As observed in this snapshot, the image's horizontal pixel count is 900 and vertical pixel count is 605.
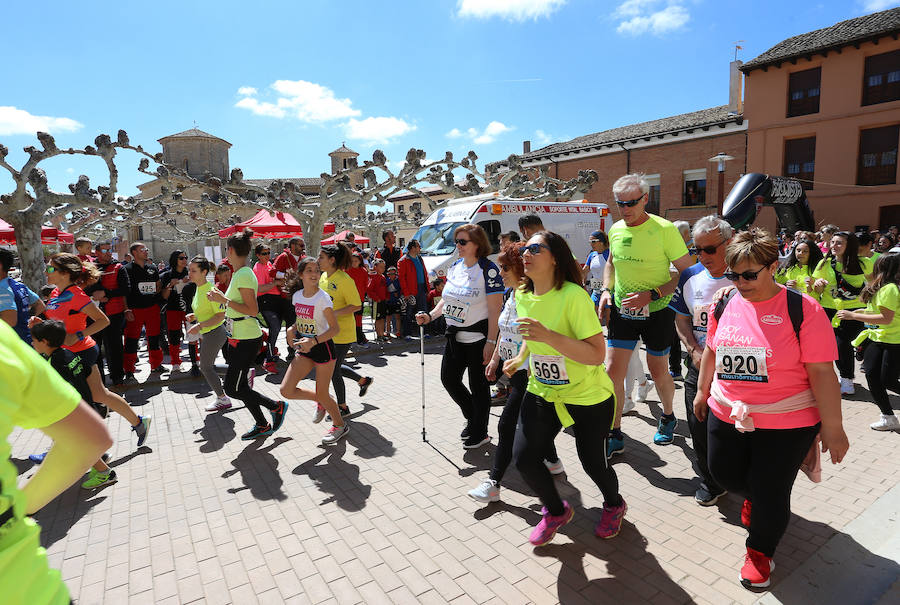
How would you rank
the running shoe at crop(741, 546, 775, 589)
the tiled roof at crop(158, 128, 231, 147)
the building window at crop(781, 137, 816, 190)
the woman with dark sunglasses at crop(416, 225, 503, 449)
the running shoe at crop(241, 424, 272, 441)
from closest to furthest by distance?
the running shoe at crop(741, 546, 775, 589) < the woman with dark sunglasses at crop(416, 225, 503, 449) < the running shoe at crop(241, 424, 272, 441) < the building window at crop(781, 137, 816, 190) < the tiled roof at crop(158, 128, 231, 147)

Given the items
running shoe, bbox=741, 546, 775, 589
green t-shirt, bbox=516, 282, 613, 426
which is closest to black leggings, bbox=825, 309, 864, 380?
running shoe, bbox=741, 546, 775, 589

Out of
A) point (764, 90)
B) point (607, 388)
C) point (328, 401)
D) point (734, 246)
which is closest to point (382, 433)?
point (328, 401)

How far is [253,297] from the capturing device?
16.8 ft

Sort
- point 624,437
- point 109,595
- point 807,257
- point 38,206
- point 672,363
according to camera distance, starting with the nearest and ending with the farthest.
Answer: point 109,595, point 624,437, point 807,257, point 672,363, point 38,206

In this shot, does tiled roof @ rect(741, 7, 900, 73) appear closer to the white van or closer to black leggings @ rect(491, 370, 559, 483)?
the white van

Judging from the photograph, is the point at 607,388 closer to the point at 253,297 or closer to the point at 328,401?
the point at 328,401

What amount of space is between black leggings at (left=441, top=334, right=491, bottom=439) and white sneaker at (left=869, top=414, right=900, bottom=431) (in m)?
3.90

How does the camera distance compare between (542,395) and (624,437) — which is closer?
(542,395)

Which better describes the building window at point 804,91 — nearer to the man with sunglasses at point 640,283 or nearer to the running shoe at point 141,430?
the man with sunglasses at point 640,283

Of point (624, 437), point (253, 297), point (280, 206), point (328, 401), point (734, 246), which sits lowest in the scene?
point (624, 437)

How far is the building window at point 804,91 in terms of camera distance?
82.7 ft

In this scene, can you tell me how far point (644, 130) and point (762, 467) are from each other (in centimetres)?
3373

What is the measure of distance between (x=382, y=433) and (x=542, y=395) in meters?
2.81

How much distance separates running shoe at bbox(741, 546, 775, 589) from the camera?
9.08ft
